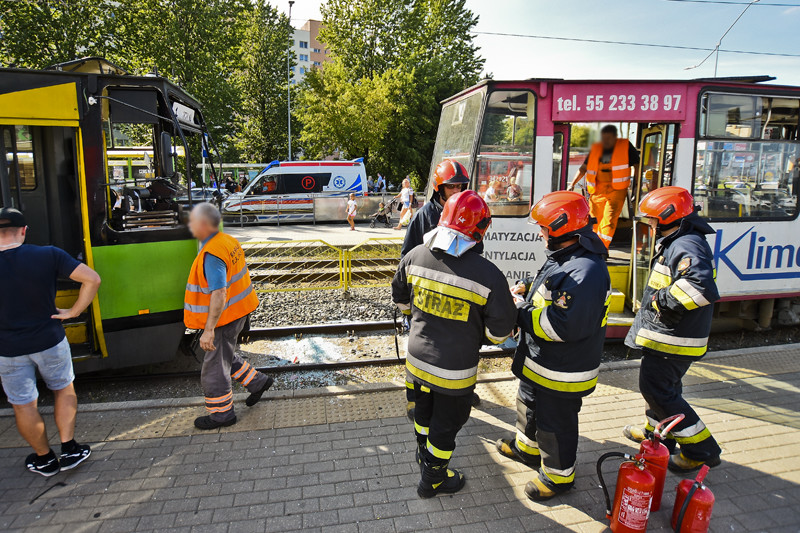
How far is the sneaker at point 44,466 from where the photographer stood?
11.7ft

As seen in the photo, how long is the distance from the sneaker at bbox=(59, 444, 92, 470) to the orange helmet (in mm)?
3896

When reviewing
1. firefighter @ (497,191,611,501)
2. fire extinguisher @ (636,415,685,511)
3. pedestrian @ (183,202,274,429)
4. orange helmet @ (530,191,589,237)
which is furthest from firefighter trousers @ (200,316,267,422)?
fire extinguisher @ (636,415,685,511)

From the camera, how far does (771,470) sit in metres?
3.74

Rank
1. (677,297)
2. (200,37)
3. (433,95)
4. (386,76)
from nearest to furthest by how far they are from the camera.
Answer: (677,297) → (200,37) → (386,76) → (433,95)

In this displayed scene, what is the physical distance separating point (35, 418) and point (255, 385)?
66.4 inches

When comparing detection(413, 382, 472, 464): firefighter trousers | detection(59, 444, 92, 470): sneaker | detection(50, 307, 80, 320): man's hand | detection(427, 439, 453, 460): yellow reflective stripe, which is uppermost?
detection(50, 307, 80, 320): man's hand

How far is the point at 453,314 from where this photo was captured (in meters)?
3.03

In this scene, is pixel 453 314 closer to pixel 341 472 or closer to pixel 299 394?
pixel 341 472

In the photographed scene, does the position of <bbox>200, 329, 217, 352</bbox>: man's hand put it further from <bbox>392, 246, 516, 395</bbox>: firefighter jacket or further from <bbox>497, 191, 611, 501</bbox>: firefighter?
<bbox>497, 191, 611, 501</bbox>: firefighter

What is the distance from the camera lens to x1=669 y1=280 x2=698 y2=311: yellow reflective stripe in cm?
345

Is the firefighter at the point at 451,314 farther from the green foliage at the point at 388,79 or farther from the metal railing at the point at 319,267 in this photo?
the green foliage at the point at 388,79

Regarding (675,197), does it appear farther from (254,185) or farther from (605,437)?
(254,185)

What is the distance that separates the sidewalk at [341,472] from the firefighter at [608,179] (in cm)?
259

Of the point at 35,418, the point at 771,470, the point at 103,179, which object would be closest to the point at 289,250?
the point at 103,179
